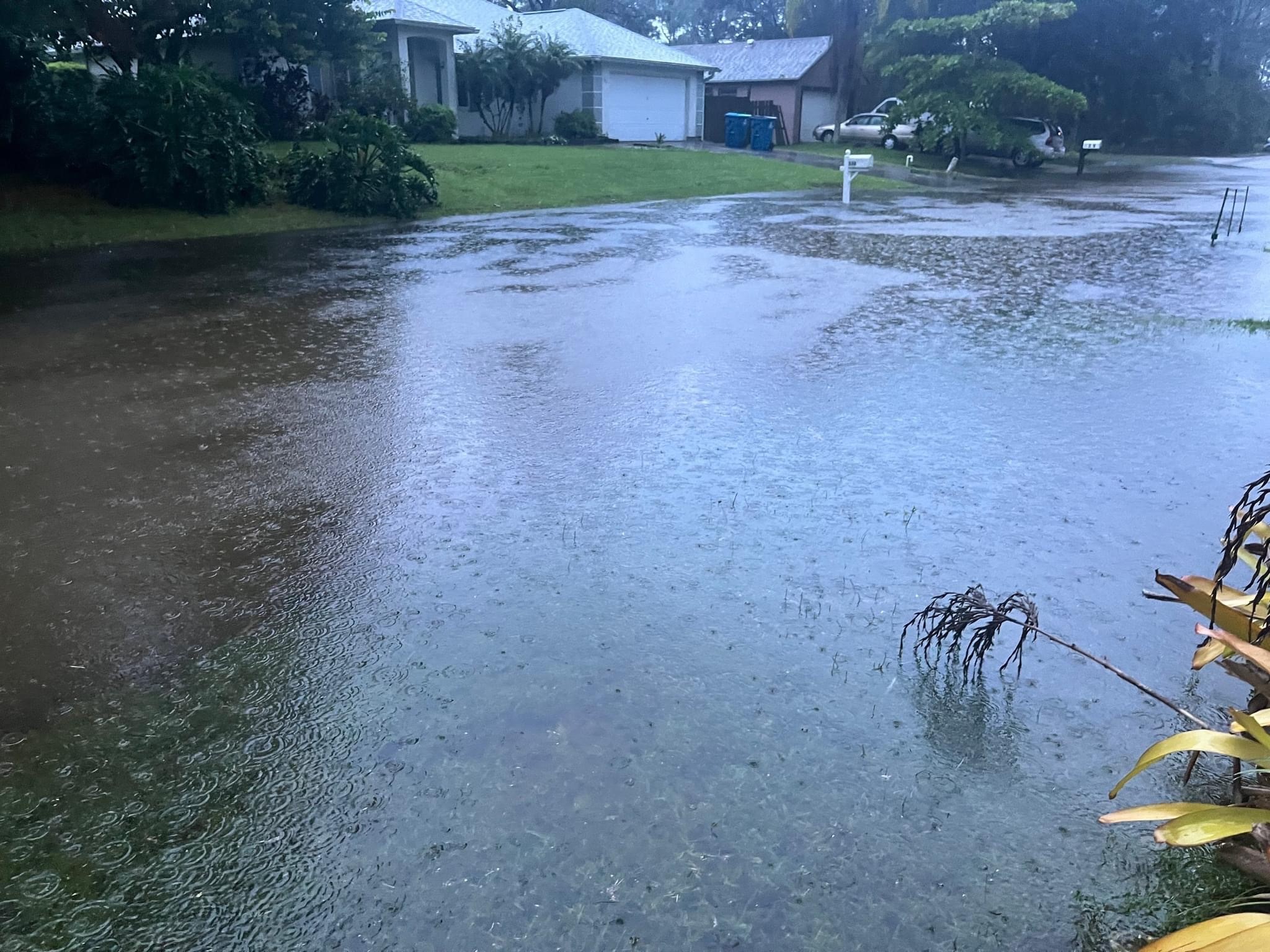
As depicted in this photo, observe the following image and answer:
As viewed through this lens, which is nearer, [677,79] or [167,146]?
[167,146]

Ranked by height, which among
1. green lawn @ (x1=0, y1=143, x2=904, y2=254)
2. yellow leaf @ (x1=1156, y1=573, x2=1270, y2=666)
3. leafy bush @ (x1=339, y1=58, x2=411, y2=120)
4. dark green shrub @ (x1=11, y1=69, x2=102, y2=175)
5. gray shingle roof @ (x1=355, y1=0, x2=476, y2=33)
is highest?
gray shingle roof @ (x1=355, y1=0, x2=476, y2=33)

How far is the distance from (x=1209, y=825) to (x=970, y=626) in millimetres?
1638

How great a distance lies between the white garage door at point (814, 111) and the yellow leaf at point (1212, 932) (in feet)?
160

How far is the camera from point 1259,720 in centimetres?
266

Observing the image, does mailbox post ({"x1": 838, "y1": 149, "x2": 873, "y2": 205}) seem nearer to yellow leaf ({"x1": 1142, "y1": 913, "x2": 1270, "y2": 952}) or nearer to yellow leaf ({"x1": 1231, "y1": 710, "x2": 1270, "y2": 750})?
yellow leaf ({"x1": 1231, "y1": 710, "x2": 1270, "y2": 750})

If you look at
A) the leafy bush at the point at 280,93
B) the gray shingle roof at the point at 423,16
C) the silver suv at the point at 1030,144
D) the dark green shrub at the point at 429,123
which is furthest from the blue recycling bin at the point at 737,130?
the leafy bush at the point at 280,93

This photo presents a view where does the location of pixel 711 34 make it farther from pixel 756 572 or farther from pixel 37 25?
pixel 756 572

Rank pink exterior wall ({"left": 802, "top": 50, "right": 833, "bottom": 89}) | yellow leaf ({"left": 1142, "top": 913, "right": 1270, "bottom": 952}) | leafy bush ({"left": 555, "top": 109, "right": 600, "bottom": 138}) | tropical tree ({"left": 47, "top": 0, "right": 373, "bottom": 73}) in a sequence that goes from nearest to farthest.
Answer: yellow leaf ({"left": 1142, "top": 913, "right": 1270, "bottom": 952})
tropical tree ({"left": 47, "top": 0, "right": 373, "bottom": 73})
leafy bush ({"left": 555, "top": 109, "right": 600, "bottom": 138})
pink exterior wall ({"left": 802, "top": 50, "right": 833, "bottom": 89})

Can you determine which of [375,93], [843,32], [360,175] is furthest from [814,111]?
[360,175]

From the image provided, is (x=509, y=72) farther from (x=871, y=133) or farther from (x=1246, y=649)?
(x=1246, y=649)

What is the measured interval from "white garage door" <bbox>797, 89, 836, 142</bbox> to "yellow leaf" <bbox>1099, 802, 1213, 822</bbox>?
158ft

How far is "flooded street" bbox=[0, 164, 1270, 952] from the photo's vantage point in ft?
8.92

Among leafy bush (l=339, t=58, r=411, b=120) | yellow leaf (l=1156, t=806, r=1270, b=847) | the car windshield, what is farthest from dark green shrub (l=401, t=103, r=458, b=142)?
yellow leaf (l=1156, t=806, r=1270, b=847)

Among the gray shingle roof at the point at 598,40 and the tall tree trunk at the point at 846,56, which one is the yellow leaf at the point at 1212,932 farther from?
the tall tree trunk at the point at 846,56
